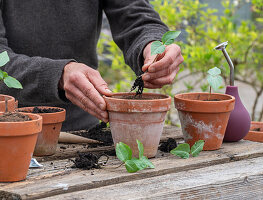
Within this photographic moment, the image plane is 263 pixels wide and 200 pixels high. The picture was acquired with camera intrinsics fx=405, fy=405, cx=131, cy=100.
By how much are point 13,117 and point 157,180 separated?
0.45m

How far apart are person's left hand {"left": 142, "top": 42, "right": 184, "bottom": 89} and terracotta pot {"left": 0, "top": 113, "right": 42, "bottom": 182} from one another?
52 cm

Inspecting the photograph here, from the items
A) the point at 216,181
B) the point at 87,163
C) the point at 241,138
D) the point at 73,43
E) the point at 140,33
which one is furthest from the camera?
the point at 73,43

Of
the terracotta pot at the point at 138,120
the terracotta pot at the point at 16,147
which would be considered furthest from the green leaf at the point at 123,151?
the terracotta pot at the point at 16,147

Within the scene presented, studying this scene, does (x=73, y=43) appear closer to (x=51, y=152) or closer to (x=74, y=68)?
(x=74, y=68)

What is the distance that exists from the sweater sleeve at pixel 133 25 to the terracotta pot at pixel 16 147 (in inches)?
30.7

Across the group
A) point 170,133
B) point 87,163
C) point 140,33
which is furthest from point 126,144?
point 140,33

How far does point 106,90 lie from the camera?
145 centimetres

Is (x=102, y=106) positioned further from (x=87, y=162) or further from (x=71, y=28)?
(x=71, y=28)

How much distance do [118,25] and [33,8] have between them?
1.49 ft

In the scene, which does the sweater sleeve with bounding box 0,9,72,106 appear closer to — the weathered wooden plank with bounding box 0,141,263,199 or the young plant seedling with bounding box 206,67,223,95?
the weathered wooden plank with bounding box 0,141,263,199

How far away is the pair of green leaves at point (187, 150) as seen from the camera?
1392mm

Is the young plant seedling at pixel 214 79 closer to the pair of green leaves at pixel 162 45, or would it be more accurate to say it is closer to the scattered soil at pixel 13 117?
the pair of green leaves at pixel 162 45

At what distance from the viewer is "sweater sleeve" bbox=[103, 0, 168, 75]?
1.87 metres

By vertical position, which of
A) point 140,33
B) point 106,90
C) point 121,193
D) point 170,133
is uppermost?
point 140,33
